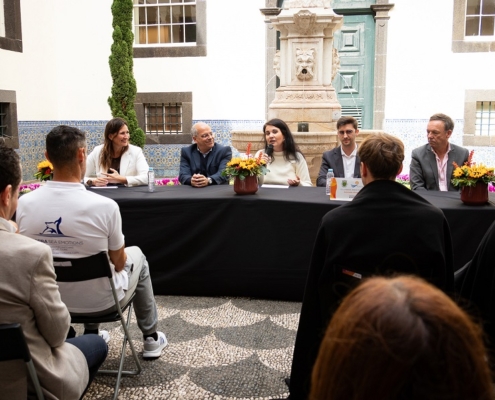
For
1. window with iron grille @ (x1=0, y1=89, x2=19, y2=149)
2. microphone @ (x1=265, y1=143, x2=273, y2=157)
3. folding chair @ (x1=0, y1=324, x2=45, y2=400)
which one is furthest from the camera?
window with iron grille @ (x1=0, y1=89, x2=19, y2=149)

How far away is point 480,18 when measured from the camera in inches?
426

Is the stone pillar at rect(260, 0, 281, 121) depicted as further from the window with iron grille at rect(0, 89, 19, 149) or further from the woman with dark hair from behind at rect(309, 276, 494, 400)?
the woman with dark hair from behind at rect(309, 276, 494, 400)

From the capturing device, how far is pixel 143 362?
3.09 metres

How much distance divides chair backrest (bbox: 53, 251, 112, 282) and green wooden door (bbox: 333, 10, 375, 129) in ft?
30.9

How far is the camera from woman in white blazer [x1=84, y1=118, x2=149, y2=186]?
186 inches

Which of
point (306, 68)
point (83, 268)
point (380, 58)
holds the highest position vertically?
point (380, 58)

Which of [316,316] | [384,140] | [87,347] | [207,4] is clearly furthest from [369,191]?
[207,4]

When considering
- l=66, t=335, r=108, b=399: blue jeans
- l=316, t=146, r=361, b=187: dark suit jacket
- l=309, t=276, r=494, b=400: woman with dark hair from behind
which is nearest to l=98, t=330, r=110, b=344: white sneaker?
l=66, t=335, r=108, b=399: blue jeans

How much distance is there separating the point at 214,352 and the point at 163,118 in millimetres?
9145

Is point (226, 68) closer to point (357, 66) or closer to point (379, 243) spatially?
point (357, 66)

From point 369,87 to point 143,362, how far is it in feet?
30.2

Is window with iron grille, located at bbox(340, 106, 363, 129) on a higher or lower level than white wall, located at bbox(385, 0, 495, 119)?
A: lower

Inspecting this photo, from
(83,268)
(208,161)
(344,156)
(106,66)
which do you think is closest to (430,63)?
(106,66)

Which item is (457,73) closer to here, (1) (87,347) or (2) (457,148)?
(2) (457,148)
